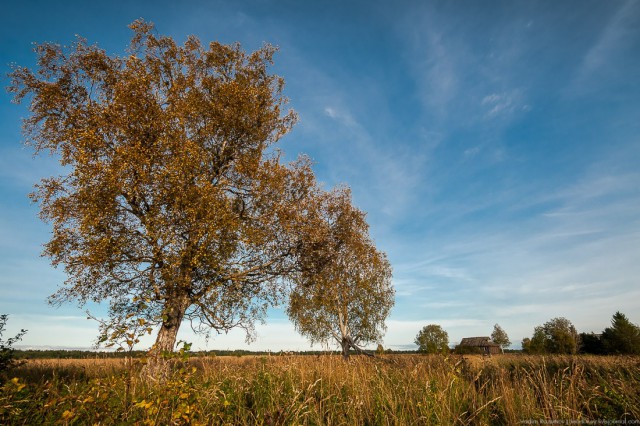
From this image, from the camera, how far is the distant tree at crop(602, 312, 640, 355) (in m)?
56.6

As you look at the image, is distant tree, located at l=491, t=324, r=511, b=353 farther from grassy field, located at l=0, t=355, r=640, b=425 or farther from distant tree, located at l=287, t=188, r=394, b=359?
grassy field, located at l=0, t=355, r=640, b=425

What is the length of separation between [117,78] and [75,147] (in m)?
4.95

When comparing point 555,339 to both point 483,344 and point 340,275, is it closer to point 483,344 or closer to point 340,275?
point 483,344

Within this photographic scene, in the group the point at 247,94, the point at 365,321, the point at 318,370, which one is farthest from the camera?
the point at 365,321

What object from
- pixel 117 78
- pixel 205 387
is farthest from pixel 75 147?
pixel 205 387

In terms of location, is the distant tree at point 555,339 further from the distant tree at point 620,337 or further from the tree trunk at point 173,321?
the tree trunk at point 173,321

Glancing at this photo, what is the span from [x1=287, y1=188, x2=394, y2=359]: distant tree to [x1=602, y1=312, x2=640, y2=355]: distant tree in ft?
154

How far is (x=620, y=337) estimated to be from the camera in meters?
57.8

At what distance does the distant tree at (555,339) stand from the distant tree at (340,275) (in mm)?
36327

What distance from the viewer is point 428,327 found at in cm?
12400

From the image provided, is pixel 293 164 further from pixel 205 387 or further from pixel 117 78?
pixel 205 387

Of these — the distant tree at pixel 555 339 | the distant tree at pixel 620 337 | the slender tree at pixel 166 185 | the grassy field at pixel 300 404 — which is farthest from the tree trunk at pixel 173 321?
the distant tree at pixel 620 337

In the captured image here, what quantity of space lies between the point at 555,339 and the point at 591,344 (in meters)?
11.8

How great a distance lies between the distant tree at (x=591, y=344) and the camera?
61.8m
